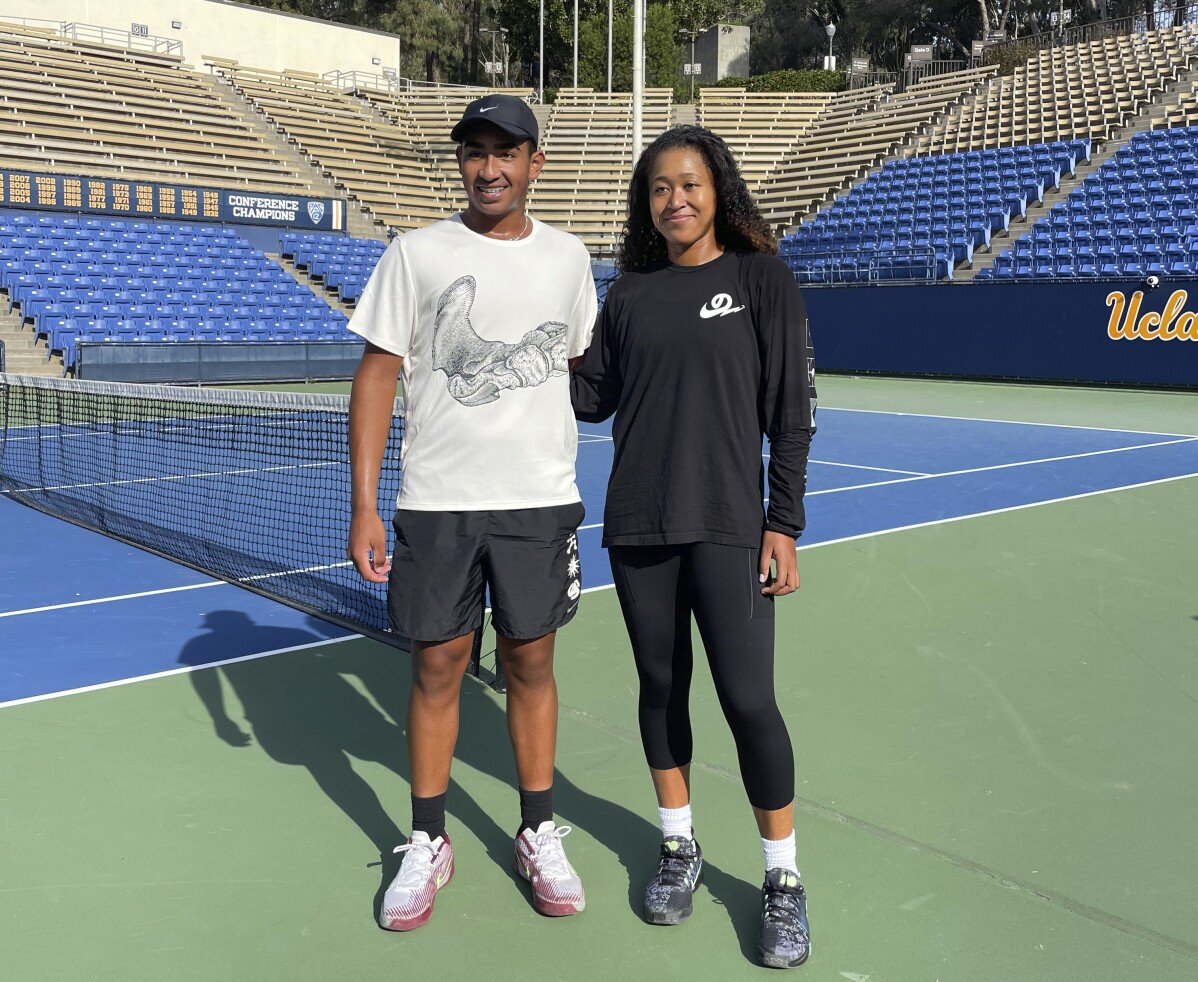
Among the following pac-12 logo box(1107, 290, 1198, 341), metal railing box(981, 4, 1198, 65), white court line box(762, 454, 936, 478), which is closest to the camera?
white court line box(762, 454, 936, 478)

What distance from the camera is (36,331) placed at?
66.6 feet

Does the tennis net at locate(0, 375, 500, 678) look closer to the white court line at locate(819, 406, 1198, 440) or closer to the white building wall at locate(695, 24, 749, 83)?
the white court line at locate(819, 406, 1198, 440)

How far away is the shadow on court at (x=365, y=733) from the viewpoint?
3.42 m

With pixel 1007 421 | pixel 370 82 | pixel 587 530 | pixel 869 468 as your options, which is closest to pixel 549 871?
pixel 587 530

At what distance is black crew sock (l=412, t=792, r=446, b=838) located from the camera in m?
3.18

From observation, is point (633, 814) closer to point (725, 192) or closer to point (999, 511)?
point (725, 192)

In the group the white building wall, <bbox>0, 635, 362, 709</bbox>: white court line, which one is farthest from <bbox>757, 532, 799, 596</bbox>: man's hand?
the white building wall

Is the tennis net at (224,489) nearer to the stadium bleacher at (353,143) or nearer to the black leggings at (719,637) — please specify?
the black leggings at (719,637)

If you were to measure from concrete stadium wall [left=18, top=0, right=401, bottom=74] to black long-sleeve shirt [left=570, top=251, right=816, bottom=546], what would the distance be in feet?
125

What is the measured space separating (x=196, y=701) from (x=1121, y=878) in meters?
3.38

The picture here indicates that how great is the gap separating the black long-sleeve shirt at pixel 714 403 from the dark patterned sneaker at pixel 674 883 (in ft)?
2.77

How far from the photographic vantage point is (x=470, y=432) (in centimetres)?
302

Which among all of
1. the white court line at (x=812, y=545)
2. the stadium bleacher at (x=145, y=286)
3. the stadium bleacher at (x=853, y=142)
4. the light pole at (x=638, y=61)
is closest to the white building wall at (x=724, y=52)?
the stadium bleacher at (x=853, y=142)

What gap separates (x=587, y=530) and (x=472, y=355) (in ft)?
17.7
